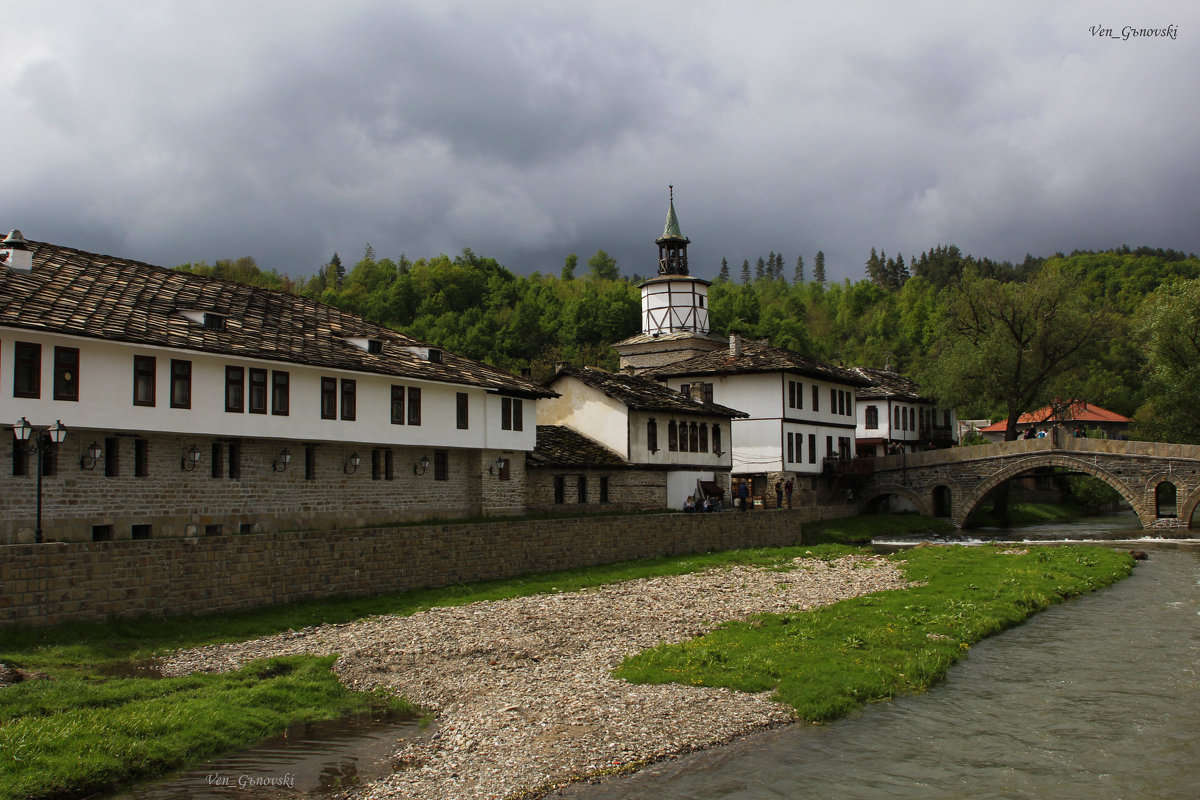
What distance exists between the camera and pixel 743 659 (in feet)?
56.7

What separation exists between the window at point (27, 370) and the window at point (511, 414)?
14294mm

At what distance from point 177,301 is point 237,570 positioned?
339 inches

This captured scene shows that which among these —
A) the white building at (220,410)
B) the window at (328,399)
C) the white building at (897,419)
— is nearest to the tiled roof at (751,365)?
the white building at (897,419)

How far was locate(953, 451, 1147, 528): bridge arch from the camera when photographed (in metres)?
46.0

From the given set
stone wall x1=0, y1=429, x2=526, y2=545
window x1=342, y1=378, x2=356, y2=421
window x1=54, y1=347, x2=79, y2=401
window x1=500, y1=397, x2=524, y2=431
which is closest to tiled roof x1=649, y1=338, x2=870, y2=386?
window x1=500, y1=397, x2=524, y2=431

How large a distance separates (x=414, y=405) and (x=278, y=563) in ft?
28.3

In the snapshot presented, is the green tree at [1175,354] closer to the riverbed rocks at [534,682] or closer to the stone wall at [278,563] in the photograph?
the stone wall at [278,563]

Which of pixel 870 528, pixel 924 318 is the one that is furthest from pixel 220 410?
pixel 924 318

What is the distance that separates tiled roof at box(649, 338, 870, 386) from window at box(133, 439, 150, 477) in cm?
2935

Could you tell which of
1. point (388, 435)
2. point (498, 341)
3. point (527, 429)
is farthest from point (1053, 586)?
point (498, 341)

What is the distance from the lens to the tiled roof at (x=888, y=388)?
202 feet

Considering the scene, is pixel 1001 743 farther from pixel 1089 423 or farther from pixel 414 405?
pixel 1089 423

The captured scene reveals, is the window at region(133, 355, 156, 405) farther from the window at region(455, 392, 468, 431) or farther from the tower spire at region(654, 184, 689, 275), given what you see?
the tower spire at region(654, 184, 689, 275)

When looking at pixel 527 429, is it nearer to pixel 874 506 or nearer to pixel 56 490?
pixel 56 490
